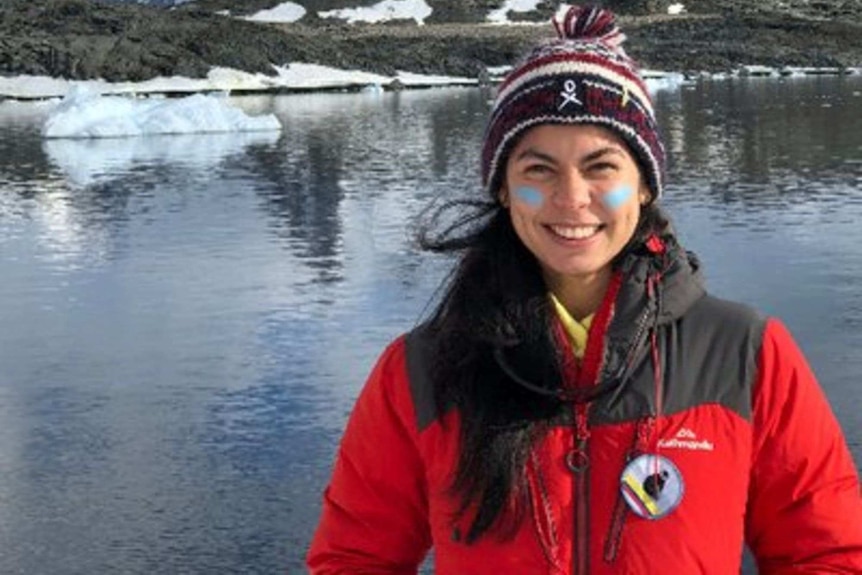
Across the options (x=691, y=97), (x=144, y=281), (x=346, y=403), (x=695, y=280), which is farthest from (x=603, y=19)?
(x=691, y=97)

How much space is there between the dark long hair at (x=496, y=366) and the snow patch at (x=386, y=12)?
302 feet

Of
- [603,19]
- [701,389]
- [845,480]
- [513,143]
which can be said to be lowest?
[845,480]

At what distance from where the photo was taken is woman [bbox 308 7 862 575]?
1772 millimetres

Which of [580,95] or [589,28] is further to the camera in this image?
[589,28]

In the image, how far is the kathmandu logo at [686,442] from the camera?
177 centimetres

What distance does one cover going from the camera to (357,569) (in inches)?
76.4

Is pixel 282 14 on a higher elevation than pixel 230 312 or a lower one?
higher

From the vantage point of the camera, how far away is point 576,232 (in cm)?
187

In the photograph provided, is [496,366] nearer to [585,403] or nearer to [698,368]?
[585,403]

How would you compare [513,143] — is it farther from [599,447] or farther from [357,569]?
[357,569]

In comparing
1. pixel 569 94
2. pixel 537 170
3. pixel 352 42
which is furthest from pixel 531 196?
pixel 352 42

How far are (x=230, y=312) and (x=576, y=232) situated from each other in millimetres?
8869

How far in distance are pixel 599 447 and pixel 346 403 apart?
615 cm

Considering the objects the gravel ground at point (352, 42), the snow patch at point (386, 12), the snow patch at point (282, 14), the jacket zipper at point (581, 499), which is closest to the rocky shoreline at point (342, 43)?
the gravel ground at point (352, 42)
